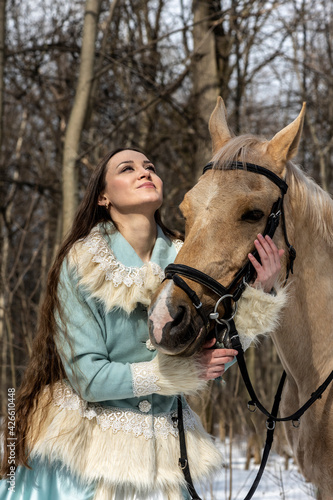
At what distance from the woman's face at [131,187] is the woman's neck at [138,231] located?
31mm

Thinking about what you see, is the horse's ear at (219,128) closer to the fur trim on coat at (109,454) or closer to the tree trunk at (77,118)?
the fur trim on coat at (109,454)

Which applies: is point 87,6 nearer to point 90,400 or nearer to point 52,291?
point 52,291

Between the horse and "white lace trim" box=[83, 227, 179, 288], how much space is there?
9.9 inches

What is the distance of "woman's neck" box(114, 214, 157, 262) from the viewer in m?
2.33

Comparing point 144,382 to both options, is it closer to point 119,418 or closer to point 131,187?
point 119,418

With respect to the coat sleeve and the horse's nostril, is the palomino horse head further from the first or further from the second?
the coat sleeve

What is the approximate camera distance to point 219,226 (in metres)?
1.93

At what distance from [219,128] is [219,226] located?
2.38ft

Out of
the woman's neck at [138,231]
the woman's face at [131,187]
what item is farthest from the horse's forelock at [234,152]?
the woman's neck at [138,231]

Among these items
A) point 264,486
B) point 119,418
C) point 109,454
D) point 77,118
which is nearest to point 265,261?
point 119,418

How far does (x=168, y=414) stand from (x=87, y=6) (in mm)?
4405

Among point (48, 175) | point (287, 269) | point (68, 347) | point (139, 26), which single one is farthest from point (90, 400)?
point (48, 175)

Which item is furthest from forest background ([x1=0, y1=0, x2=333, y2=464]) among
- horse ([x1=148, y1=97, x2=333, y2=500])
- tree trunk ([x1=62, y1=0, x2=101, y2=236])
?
horse ([x1=148, y1=97, x2=333, y2=500])

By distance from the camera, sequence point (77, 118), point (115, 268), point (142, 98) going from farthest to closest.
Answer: point (142, 98), point (77, 118), point (115, 268)
